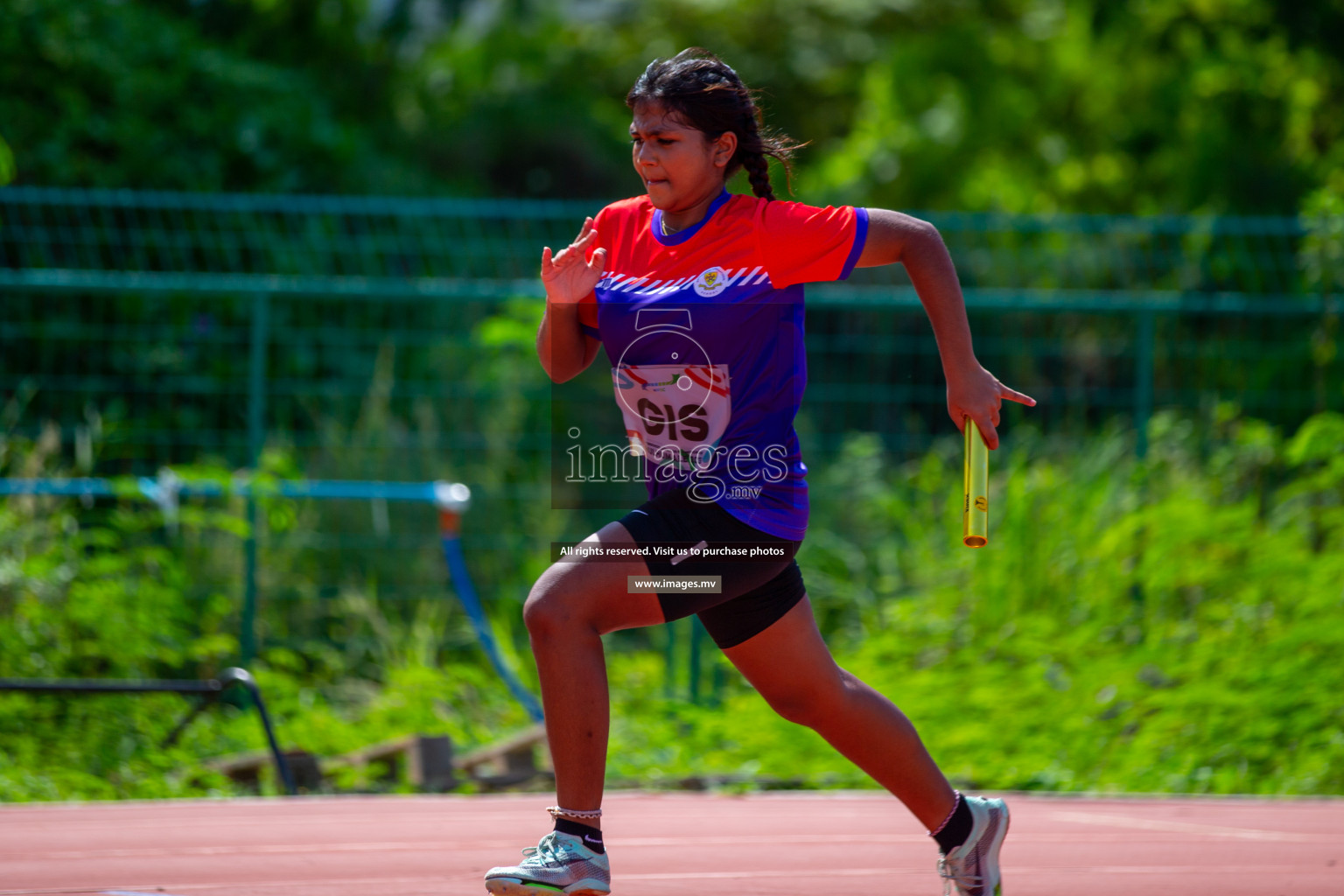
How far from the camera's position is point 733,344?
3.19m

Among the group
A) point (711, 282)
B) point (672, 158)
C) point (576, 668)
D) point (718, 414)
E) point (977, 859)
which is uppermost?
point (672, 158)

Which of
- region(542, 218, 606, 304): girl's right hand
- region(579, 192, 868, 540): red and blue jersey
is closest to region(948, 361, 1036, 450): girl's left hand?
region(579, 192, 868, 540): red and blue jersey

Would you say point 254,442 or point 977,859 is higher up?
point 254,442

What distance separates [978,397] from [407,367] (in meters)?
5.83

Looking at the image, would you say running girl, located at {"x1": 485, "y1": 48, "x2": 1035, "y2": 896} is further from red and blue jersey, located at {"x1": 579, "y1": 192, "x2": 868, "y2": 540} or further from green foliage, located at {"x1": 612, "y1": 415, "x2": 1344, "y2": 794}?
green foliage, located at {"x1": 612, "y1": 415, "x2": 1344, "y2": 794}

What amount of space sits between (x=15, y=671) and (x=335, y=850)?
113 inches

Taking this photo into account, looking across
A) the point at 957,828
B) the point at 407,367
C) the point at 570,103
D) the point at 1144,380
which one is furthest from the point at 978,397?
the point at 570,103

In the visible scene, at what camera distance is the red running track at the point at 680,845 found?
390 cm

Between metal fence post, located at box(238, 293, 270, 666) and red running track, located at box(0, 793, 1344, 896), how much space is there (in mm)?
1890

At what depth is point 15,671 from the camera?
650 centimetres

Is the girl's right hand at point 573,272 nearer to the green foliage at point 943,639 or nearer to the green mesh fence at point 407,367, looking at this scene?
the green foliage at point 943,639

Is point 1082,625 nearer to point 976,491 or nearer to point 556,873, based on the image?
point 976,491

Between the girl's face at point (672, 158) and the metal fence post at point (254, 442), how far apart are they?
441 cm

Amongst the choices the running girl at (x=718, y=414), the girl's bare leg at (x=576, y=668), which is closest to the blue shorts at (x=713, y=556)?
the running girl at (x=718, y=414)
